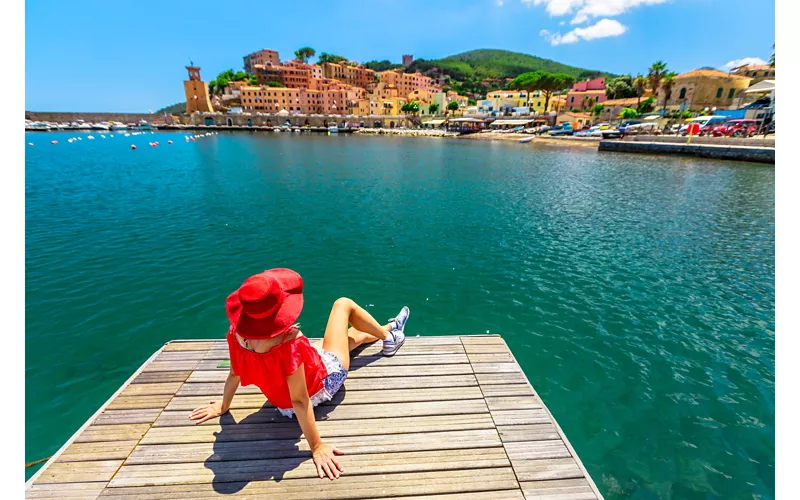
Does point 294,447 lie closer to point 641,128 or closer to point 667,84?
point 641,128

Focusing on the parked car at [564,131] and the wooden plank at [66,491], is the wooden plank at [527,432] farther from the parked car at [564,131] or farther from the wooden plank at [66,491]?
the parked car at [564,131]

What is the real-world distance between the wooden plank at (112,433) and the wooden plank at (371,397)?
0.32 metres

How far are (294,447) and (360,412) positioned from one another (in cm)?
74

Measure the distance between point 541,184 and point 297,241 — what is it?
18.7m

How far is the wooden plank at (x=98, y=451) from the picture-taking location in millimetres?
3086

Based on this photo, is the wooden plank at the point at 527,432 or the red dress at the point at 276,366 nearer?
the red dress at the point at 276,366

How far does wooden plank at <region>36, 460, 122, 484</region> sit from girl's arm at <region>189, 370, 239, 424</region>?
0.65 metres

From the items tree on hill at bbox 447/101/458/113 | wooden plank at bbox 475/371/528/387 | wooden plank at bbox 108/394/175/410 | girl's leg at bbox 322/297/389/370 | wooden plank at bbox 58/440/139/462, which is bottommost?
wooden plank at bbox 58/440/139/462

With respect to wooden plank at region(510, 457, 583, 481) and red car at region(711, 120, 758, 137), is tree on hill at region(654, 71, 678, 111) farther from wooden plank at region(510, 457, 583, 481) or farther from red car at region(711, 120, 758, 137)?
wooden plank at region(510, 457, 583, 481)

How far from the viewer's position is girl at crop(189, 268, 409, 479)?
2533 mm

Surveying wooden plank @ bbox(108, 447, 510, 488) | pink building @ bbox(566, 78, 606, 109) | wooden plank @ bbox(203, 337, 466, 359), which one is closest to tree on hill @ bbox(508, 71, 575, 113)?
pink building @ bbox(566, 78, 606, 109)

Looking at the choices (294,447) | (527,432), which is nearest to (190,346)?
(294,447)

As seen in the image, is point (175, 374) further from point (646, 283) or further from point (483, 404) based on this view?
point (646, 283)

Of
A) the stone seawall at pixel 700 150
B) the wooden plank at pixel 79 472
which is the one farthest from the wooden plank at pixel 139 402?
the stone seawall at pixel 700 150
